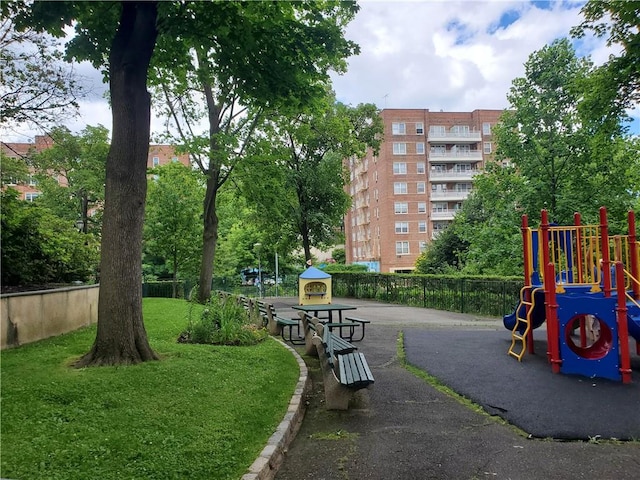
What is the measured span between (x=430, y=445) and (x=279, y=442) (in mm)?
1573

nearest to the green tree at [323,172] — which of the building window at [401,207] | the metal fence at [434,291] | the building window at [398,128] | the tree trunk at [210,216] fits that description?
the metal fence at [434,291]

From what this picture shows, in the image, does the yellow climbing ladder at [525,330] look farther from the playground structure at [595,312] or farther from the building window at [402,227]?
the building window at [402,227]

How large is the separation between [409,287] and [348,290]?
6.69m

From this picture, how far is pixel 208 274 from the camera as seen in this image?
19.2 m

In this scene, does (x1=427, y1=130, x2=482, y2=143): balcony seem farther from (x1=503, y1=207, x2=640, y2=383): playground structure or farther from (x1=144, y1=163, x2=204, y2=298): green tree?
(x1=503, y1=207, x2=640, y2=383): playground structure

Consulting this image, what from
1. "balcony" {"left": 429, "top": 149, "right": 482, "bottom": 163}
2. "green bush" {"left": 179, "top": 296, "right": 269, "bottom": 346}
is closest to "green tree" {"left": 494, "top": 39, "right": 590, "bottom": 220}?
"green bush" {"left": 179, "top": 296, "right": 269, "bottom": 346}

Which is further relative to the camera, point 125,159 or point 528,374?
point 528,374

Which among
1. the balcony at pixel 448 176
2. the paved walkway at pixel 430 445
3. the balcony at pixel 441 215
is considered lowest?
the paved walkway at pixel 430 445

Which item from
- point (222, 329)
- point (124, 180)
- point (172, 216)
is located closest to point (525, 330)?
point (222, 329)

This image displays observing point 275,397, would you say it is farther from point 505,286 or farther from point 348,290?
point 348,290

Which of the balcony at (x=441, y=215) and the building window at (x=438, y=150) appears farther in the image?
the building window at (x=438, y=150)

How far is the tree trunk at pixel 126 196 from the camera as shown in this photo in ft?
21.6

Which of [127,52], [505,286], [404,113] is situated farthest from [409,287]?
[404,113]

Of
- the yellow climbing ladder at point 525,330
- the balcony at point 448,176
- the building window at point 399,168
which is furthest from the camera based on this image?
the balcony at point 448,176
